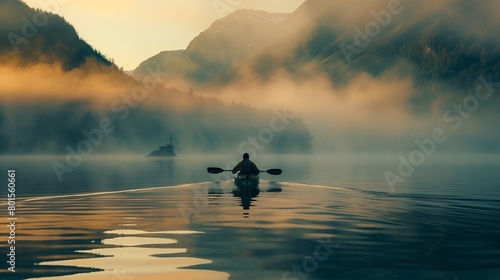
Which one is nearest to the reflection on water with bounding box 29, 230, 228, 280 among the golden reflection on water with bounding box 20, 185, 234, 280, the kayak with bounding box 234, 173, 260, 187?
the golden reflection on water with bounding box 20, 185, 234, 280

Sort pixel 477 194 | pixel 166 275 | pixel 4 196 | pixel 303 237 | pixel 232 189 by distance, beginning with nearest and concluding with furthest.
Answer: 1. pixel 166 275
2. pixel 303 237
3. pixel 4 196
4. pixel 477 194
5. pixel 232 189

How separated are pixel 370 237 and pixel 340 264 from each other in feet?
23.3

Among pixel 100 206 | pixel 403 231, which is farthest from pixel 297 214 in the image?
pixel 100 206

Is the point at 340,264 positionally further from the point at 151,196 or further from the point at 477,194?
the point at 477,194

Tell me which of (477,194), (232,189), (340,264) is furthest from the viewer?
(232,189)

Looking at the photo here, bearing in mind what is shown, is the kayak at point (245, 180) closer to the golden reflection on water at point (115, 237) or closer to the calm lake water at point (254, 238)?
the calm lake water at point (254, 238)

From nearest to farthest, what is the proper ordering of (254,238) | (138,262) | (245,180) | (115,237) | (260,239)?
A: 1. (138,262)
2. (260,239)
3. (254,238)
4. (115,237)
5. (245,180)

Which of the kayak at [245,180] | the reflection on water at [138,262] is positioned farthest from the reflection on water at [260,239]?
the kayak at [245,180]

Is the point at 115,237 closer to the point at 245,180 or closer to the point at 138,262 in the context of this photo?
the point at 138,262

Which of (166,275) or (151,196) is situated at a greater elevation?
(151,196)

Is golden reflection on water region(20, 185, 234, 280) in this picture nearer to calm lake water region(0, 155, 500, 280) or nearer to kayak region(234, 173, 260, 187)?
calm lake water region(0, 155, 500, 280)

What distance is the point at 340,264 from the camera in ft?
77.5

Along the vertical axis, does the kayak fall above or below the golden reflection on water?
above

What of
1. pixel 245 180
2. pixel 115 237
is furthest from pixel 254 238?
pixel 245 180
